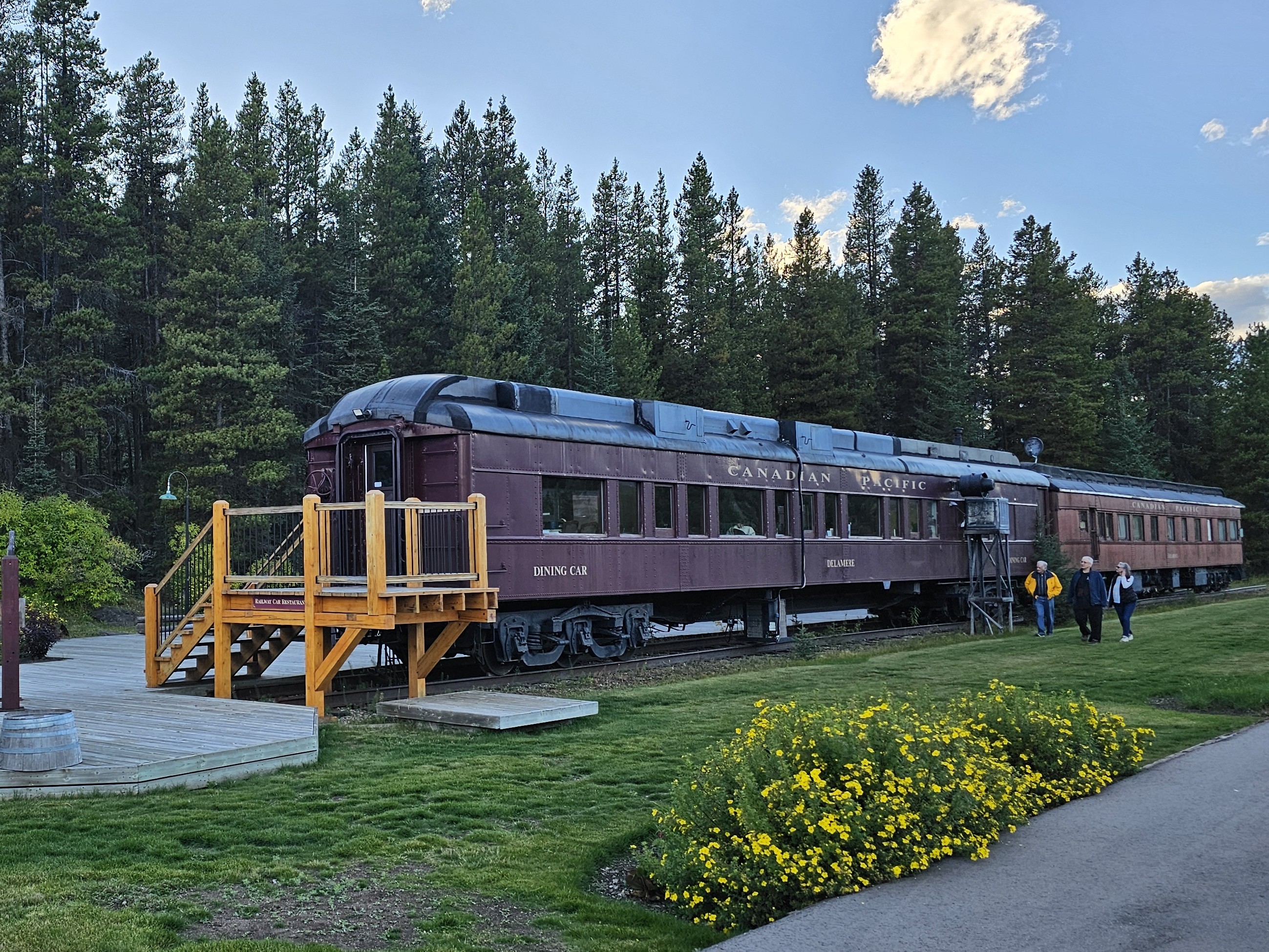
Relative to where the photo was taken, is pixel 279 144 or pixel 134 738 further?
pixel 279 144

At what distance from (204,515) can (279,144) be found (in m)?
20.8

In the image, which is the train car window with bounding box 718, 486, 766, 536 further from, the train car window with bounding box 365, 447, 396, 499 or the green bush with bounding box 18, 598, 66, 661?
the green bush with bounding box 18, 598, 66, 661

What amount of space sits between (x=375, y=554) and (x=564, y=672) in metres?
4.63

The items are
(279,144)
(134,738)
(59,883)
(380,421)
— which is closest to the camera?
(59,883)

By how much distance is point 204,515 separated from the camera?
118ft

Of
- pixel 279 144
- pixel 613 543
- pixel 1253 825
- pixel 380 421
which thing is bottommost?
pixel 1253 825

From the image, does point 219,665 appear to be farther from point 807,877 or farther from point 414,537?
point 807,877

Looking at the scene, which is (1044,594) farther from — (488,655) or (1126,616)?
(488,655)

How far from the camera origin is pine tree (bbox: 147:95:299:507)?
35.8 m

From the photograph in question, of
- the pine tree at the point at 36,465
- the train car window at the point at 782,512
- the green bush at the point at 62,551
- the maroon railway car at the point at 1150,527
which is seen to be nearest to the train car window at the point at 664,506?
the train car window at the point at 782,512

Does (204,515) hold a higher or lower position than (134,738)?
higher

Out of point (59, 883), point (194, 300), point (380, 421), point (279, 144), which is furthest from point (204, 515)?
point (59, 883)

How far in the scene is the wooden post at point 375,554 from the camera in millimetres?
10805

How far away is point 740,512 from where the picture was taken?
18.3m
